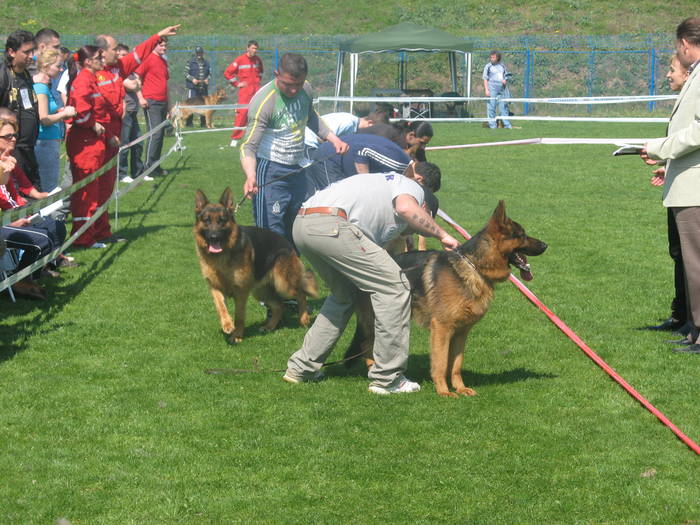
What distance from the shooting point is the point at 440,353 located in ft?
19.9

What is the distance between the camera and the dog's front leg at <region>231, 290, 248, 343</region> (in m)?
7.53

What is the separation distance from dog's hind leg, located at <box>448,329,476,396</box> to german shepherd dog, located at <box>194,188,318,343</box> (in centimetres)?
208

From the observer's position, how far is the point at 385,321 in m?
5.90

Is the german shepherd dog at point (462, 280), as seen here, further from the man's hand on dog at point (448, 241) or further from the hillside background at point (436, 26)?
the hillside background at point (436, 26)

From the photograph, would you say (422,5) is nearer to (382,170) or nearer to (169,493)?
(382,170)

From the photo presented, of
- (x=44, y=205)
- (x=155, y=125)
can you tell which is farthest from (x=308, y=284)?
(x=155, y=125)

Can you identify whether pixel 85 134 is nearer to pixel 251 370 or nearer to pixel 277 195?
pixel 277 195

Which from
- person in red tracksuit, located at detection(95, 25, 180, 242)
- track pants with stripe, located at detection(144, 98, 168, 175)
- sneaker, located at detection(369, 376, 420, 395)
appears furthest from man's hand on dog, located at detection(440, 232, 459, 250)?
track pants with stripe, located at detection(144, 98, 168, 175)

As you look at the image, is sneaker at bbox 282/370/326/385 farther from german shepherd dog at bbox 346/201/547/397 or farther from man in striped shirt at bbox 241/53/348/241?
man in striped shirt at bbox 241/53/348/241

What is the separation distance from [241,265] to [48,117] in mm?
3736

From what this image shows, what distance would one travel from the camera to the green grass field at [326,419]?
4.46 meters

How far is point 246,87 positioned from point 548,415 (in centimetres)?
2140

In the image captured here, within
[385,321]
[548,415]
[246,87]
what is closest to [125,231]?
[385,321]

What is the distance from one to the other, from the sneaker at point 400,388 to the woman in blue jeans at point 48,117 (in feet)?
18.0
